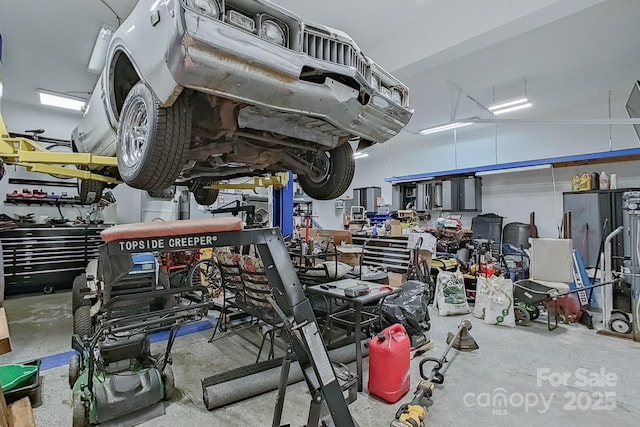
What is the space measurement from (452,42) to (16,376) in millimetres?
4852

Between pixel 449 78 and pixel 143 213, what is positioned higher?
pixel 449 78

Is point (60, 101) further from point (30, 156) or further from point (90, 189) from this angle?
point (30, 156)

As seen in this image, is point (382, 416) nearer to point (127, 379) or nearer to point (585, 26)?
point (127, 379)

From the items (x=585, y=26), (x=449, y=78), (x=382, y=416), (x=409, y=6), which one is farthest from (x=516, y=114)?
(x=382, y=416)

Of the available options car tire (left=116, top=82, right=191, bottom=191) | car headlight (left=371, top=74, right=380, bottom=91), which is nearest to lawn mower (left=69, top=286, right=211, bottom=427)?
car tire (left=116, top=82, right=191, bottom=191)

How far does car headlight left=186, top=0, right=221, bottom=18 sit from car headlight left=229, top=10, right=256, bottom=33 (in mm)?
73

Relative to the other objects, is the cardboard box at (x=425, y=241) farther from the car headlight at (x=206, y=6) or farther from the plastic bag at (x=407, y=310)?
the car headlight at (x=206, y=6)

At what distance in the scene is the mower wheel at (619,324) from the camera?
11.7ft

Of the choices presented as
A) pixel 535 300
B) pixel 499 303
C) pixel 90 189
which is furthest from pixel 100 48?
pixel 535 300

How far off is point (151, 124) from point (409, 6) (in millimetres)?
3233

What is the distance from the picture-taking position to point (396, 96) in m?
2.44

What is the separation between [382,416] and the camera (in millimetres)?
1985

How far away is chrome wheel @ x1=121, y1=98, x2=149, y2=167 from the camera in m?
2.01

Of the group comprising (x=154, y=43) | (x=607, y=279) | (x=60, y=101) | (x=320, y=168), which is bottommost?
(x=607, y=279)
